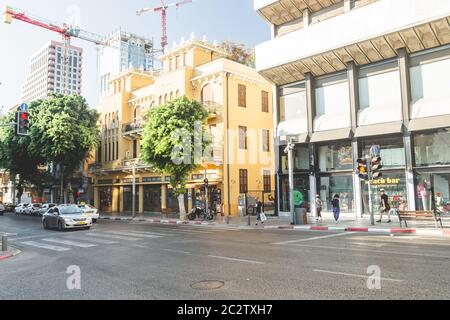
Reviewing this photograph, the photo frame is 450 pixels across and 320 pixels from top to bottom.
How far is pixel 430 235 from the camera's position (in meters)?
14.9

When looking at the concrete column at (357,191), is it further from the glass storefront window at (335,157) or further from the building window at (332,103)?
the building window at (332,103)

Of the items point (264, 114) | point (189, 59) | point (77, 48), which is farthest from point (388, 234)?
point (77, 48)

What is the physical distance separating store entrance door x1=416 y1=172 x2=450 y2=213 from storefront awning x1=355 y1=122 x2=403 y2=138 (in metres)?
2.96

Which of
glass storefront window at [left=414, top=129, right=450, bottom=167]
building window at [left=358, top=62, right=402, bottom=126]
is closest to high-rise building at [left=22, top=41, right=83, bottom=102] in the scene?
building window at [left=358, top=62, right=402, bottom=126]

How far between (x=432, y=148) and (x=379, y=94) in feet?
15.5

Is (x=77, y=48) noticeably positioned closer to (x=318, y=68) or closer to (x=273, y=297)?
(x=318, y=68)

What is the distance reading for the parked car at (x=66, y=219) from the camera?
20250 mm

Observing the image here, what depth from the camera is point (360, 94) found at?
76.8 feet

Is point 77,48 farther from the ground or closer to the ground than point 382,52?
farther from the ground

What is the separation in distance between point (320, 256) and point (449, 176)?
13.8m

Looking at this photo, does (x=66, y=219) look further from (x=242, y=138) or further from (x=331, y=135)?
(x=331, y=135)

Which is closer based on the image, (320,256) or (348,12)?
(320,256)

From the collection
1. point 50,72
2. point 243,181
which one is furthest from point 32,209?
point 50,72

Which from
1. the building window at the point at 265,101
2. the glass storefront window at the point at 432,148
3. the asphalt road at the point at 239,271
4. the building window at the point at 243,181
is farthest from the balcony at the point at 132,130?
the glass storefront window at the point at 432,148
